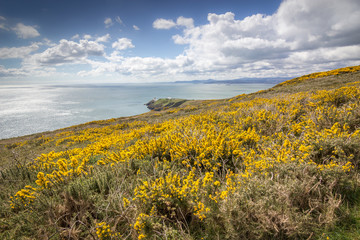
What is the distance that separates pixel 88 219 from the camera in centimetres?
235

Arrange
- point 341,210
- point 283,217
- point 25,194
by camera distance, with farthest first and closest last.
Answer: point 25,194, point 341,210, point 283,217

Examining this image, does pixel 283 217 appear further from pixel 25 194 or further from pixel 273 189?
pixel 25 194

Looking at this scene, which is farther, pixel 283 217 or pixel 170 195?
pixel 170 195

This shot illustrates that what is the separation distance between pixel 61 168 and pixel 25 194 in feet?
2.17

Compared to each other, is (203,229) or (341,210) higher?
(341,210)

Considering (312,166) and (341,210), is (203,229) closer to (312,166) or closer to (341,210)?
(341,210)

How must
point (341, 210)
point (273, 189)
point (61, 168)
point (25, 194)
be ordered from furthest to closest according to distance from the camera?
point (61, 168) → point (25, 194) → point (273, 189) → point (341, 210)

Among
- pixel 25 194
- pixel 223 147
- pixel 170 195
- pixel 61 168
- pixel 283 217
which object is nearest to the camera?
pixel 283 217

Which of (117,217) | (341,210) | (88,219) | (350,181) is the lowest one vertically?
(88,219)

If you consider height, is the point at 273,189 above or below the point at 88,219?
above

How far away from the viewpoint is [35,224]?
2.23 meters

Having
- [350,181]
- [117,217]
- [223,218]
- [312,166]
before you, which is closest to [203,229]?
[223,218]

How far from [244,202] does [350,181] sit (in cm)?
151

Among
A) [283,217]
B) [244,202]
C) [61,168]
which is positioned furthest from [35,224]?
[283,217]
